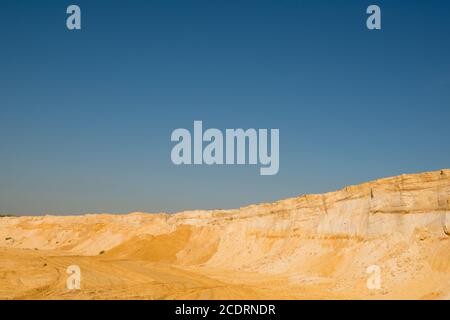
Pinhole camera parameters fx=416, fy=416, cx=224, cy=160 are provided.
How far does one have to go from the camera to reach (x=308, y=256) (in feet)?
104

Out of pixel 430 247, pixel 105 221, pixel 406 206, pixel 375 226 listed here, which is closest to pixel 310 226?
pixel 375 226

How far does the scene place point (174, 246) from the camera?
166 ft

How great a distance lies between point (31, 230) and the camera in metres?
83.9

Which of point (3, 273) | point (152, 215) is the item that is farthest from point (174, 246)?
point (3, 273)

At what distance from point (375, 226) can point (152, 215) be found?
46.3m

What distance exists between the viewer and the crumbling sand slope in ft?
72.3

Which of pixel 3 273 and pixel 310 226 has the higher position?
pixel 310 226

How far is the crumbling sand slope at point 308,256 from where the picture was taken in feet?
72.3
